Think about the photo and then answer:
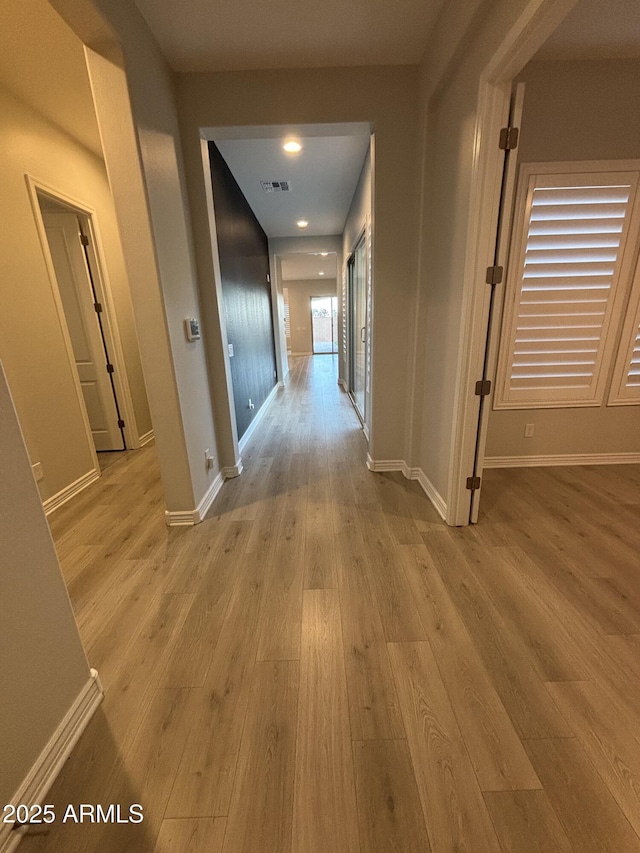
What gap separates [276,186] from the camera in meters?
3.76

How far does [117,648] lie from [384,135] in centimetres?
330

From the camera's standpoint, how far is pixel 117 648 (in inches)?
56.1

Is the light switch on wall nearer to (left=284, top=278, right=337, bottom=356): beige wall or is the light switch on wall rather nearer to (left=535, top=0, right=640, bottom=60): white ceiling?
(left=535, top=0, right=640, bottom=60): white ceiling

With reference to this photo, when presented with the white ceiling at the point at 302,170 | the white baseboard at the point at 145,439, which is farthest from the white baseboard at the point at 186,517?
the white ceiling at the point at 302,170

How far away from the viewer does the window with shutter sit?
2.32m

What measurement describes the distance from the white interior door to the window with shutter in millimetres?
3809

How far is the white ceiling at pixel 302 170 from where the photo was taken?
9.04 ft

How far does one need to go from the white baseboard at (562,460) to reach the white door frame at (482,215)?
1.03m

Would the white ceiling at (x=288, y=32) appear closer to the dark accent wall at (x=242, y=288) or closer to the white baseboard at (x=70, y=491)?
the dark accent wall at (x=242, y=288)

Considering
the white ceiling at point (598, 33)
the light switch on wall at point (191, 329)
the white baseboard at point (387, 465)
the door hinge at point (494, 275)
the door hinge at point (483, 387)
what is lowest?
the white baseboard at point (387, 465)

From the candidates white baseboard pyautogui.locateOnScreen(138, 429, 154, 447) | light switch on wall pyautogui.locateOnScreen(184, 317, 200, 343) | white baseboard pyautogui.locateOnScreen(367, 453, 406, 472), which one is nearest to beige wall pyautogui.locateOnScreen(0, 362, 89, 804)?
light switch on wall pyautogui.locateOnScreen(184, 317, 200, 343)

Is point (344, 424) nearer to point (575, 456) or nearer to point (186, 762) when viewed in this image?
point (575, 456)

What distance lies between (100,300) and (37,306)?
92 cm

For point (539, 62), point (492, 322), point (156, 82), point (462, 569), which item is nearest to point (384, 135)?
point (539, 62)
